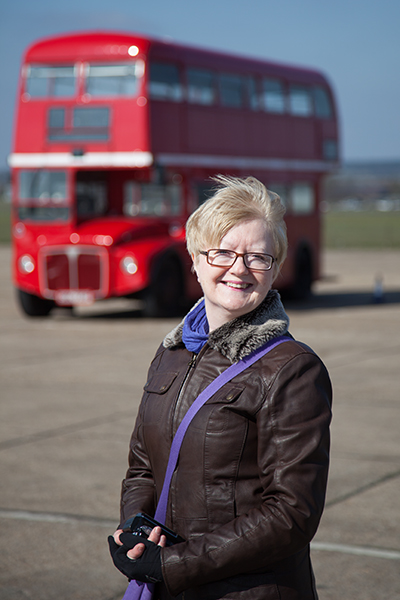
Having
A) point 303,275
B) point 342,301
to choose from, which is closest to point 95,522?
point 342,301

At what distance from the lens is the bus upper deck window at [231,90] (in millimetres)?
15914

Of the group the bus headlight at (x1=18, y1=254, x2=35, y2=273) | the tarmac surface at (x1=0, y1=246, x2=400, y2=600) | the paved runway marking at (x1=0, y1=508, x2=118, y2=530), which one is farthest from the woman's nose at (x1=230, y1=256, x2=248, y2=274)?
the bus headlight at (x1=18, y1=254, x2=35, y2=273)

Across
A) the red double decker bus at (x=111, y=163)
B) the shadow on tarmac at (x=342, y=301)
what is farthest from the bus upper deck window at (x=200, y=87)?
the shadow on tarmac at (x=342, y=301)

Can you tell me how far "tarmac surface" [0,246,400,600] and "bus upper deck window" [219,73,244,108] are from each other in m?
4.91

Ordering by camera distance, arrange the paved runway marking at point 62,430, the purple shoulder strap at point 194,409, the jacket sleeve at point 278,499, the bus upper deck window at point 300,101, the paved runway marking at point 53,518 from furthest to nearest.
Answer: the bus upper deck window at point 300,101 < the paved runway marking at point 62,430 < the paved runway marking at point 53,518 < the purple shoulder strap at point 194,409 < the jacket sleeve at point 278,499

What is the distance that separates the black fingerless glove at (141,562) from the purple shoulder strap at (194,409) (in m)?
0.14

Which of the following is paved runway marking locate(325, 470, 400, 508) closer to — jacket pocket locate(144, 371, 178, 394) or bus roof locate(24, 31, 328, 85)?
jacket pocket locate(144, 371, 178, 394)

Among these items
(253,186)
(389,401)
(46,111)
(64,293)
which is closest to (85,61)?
(46,111)

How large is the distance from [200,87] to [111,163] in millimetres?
2321

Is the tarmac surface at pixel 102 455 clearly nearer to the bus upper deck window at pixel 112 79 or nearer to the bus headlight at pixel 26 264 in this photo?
the bus headlight at pixel 26 264

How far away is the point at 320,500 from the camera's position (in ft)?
6.89

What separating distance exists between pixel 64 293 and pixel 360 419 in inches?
307

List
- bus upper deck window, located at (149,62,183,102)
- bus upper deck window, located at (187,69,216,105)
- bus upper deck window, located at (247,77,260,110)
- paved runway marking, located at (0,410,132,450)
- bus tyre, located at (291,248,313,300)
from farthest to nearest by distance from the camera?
bus tyre, located at (291,248,313,300) < bus upper deck window, located at (247,77,260,110) < bus upper deck window, located at (187,69,216,105) < bus upper deck window, located at (149,62,183,102) < paved runway marking, located at (0,410,132,450)

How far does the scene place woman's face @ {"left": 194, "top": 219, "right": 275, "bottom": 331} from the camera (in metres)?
2.26
